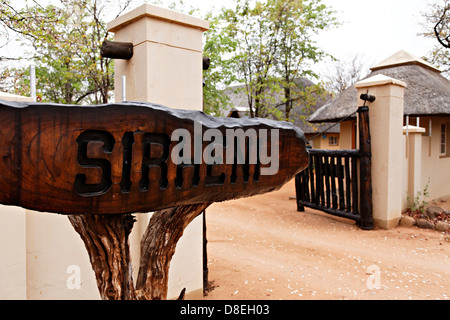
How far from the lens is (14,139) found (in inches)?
33.2

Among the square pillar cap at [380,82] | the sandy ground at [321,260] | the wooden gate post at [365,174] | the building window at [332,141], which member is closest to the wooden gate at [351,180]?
the wooden gate post at [365,174]

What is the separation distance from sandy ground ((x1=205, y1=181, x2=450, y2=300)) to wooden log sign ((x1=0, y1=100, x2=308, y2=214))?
2551mm

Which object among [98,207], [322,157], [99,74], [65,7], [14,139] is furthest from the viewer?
[99,74]

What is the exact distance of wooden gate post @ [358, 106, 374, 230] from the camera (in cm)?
611

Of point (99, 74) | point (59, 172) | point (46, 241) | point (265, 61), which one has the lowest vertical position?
point (46, 241)

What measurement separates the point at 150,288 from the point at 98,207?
0.78 meters

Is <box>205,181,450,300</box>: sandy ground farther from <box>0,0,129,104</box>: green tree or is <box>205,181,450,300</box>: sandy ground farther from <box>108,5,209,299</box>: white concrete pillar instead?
<box>0,0,129,104</box>: green tree

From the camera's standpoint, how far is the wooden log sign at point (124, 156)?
33.9 inches

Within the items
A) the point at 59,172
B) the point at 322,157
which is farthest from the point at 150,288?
the point at 322,157

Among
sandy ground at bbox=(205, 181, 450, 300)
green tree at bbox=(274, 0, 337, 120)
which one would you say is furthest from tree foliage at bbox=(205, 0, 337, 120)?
sandy ground at bbox=(205, 181, 450, 300)

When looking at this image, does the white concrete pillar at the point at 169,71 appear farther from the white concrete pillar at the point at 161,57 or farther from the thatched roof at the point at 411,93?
the thatched roof at the point at 411,93

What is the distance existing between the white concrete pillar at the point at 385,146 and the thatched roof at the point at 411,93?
339cm
